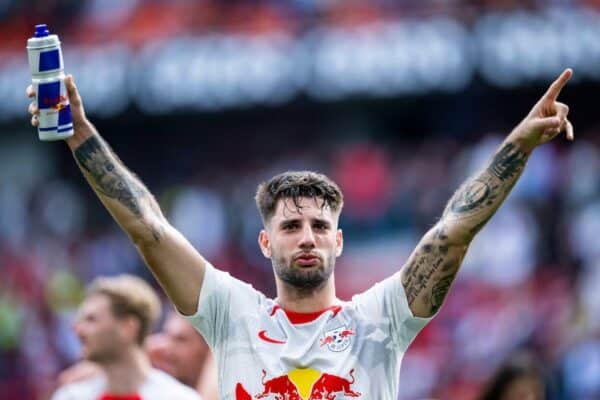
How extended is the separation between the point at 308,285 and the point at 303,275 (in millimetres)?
55

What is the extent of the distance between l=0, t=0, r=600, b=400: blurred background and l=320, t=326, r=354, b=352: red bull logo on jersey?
7431 mm

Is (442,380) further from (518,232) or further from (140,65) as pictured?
(140,65)

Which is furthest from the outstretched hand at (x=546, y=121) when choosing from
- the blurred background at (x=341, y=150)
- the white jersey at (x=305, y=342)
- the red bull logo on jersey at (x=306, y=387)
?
the blurred background at (x=341, y=150)

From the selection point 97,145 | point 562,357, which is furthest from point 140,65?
point 97,145

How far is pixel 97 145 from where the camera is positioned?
5.64 m

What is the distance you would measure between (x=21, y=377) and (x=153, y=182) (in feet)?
17.1

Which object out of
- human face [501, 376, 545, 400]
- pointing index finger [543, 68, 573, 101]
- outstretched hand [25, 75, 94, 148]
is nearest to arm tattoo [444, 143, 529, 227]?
pointing index finger [543, 68, 573, 101]

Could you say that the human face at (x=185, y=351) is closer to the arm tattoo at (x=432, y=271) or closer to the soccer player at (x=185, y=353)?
the soccer player at (x=185, y=353)

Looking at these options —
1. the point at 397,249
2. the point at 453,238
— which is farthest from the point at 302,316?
the point at 397,249

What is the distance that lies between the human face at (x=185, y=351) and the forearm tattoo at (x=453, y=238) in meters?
3.17

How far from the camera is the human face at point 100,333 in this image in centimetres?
801

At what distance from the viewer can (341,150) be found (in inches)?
753

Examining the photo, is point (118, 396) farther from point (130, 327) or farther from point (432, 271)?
point (432, 271)

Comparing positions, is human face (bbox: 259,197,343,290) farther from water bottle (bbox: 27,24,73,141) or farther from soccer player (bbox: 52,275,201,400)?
soccer player (bbox: 52,275,201,400)
